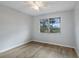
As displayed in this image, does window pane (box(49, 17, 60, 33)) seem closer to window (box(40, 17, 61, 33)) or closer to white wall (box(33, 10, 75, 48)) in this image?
window (box(40, 17, 61, 33))

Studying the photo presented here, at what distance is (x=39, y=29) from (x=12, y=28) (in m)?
2.14

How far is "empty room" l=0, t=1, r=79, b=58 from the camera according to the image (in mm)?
2879

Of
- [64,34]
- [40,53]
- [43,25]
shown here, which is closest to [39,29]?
[43,25]

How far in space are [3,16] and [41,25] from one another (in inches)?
107

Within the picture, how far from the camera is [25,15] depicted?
4488mm

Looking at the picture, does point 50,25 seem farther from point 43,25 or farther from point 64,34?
point 64,34

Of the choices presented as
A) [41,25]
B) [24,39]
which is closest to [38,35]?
[41,25]

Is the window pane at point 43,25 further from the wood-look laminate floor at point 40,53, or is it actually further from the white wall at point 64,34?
the wood-look laminate floor at point 40,53

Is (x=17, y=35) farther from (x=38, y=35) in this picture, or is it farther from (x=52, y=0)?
(x=52, y=0)

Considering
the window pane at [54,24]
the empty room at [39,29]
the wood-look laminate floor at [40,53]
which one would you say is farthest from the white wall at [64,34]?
the wood-look laminate floor at [40,53]

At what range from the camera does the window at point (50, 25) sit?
408 centimetres

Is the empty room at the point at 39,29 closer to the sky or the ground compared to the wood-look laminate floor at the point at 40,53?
closer to the sky

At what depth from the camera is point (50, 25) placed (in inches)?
172

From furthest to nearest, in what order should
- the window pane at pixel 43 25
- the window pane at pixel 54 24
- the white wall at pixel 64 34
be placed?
the window pane at pixel 43 25 → the window pane at pixel 54 24 → the white wall at pixel 64 34
